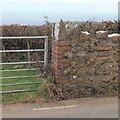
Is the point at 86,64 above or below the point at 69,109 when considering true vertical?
above

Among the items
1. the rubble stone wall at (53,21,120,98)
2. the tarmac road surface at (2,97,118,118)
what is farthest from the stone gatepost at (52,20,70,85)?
the tarmac road surface at (2,97,118,118)

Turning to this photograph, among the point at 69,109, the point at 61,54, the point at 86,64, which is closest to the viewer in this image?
the point at 69,109

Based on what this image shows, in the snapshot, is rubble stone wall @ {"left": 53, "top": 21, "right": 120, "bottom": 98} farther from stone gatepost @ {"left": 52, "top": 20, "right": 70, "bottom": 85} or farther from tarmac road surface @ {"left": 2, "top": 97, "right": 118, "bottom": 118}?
tarmac road surface @ {"left": 2, "top": 97, "right": 118, "bottom": 118}

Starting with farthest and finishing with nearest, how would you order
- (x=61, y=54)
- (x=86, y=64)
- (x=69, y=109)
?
1. (x=86, y=64)
2. (x=61, y=54)
3. (x=69, y=109)

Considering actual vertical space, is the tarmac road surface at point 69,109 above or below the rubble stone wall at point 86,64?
below

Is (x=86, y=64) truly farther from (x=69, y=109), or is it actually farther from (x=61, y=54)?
(x=69, y=109)

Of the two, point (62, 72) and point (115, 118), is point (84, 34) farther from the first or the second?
point (115, 118)

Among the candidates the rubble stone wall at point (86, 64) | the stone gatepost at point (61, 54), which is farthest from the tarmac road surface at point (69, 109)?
the stone gatepost at point (61, 54)

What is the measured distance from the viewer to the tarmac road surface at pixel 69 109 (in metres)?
5.88

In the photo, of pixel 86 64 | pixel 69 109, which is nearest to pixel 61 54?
pixel 86 64

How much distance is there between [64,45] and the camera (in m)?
7.09

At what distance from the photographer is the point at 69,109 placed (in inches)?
248

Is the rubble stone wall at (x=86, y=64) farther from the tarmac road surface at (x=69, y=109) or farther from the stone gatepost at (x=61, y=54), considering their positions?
the tarmac road surface at (x=69, y=109)

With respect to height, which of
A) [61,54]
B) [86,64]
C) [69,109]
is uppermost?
Result: [61,54]
